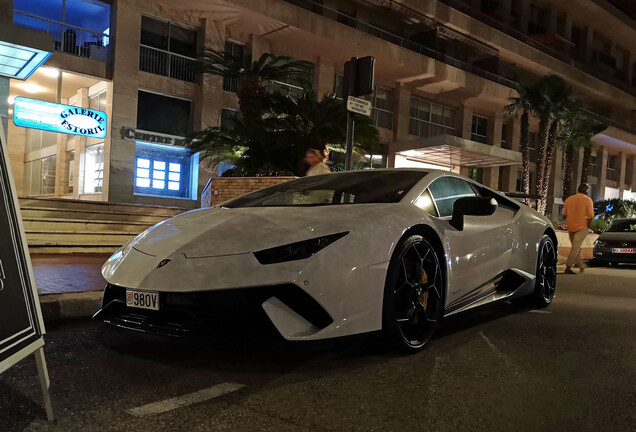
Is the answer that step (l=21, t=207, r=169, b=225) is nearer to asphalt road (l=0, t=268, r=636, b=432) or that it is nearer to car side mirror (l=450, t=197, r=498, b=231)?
asphalt road (l=0, t=268, r=636, b=432)

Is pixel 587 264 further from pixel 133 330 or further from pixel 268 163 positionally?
pixel 133 330

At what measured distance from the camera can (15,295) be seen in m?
2.17

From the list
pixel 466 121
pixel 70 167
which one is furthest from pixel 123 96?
pixel 466 121

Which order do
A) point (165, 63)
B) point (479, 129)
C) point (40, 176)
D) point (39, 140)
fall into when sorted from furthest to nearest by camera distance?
point (479, 129) → point (39, 140) → point (40, 176) → point (165, 63)

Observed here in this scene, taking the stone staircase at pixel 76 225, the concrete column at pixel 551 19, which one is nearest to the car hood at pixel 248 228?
the stone staircase at pixel 76 225

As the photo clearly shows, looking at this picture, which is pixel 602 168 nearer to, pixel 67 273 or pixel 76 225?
pixel 76 225

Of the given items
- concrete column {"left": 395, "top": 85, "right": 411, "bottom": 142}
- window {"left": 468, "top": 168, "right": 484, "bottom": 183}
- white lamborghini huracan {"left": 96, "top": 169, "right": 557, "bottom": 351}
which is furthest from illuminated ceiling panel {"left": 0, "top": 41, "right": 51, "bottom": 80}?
window {"left": 468, "top": 168, "right": 484, "bottom": 183}

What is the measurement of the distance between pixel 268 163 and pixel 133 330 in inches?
431

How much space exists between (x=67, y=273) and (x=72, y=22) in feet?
50.2

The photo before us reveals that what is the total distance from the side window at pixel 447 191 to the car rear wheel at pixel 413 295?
1.80 feet

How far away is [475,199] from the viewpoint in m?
3.60

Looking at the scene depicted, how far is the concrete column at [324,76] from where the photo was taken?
2366 centimetres

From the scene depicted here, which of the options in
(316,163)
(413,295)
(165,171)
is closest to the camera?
(413,295)

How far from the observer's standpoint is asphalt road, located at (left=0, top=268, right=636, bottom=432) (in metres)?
2.20
